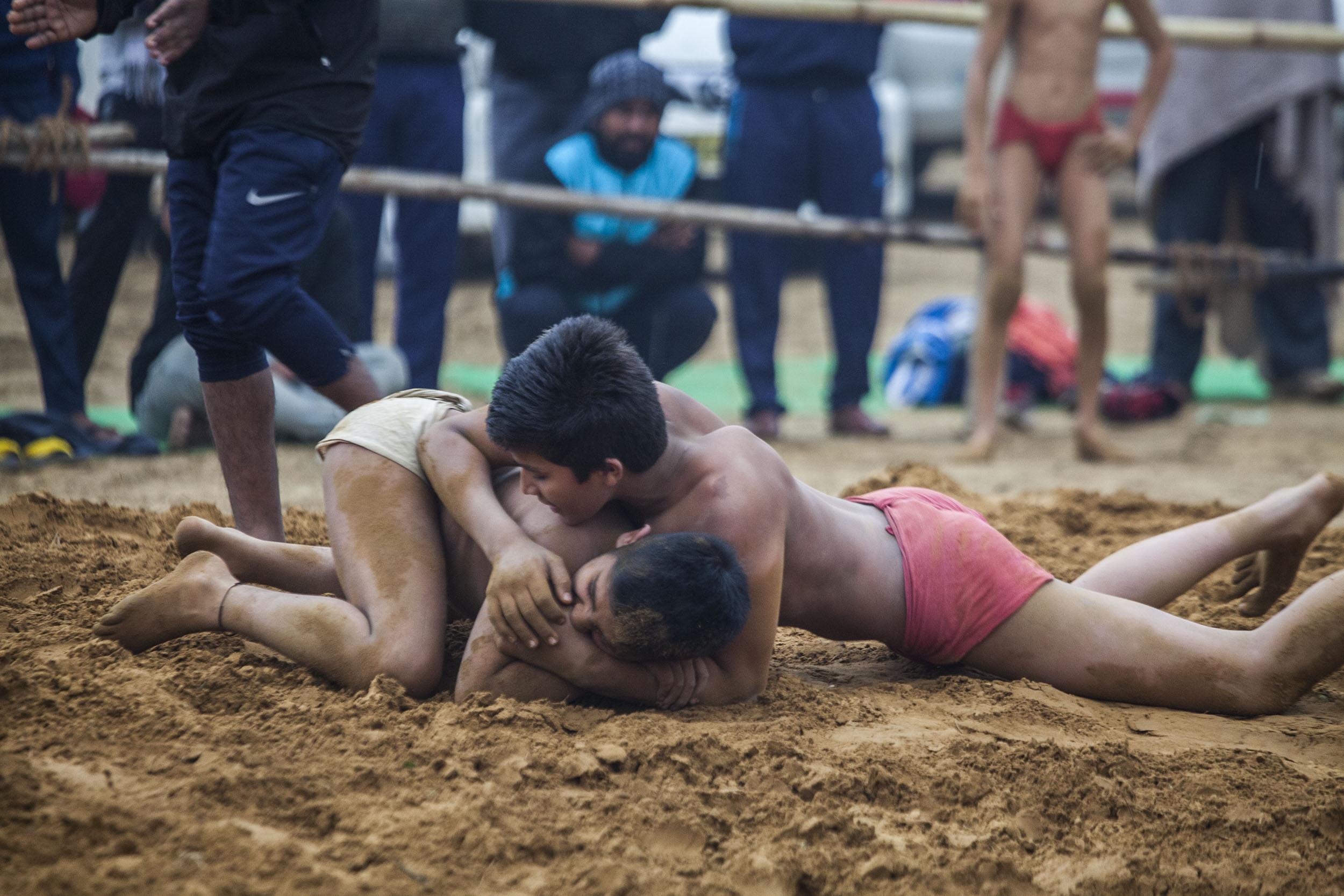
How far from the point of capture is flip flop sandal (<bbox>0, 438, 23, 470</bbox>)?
4.45 m

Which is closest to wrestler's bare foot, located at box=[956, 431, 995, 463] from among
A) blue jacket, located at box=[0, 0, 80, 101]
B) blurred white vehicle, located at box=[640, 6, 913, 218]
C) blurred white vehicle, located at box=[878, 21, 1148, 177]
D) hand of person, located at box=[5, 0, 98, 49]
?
blurred white vehicle, located at box=[640, 6, 913, 218]

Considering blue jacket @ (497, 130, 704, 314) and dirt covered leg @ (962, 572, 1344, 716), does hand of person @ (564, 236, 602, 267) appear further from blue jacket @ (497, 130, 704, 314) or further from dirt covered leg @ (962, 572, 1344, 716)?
dirt covered leg @ (962, 572, 1344, 716)

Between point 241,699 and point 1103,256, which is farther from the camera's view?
point 1103,256

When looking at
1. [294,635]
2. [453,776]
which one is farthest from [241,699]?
[453,776]

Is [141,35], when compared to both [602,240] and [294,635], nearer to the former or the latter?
[602,240]

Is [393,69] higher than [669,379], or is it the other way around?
[393,69]

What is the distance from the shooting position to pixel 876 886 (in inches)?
70.9

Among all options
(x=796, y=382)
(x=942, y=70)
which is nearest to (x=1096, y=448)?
(x=796, y=382)

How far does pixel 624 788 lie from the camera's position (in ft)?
6.59

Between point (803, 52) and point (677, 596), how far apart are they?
166 inches

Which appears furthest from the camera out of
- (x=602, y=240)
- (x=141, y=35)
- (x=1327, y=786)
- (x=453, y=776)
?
(x=602, y=240)

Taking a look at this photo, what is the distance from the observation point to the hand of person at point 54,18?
2910 mm

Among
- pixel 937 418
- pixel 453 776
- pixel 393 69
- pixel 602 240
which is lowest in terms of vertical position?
pixel 937 418

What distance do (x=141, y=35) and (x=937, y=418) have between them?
440cm
